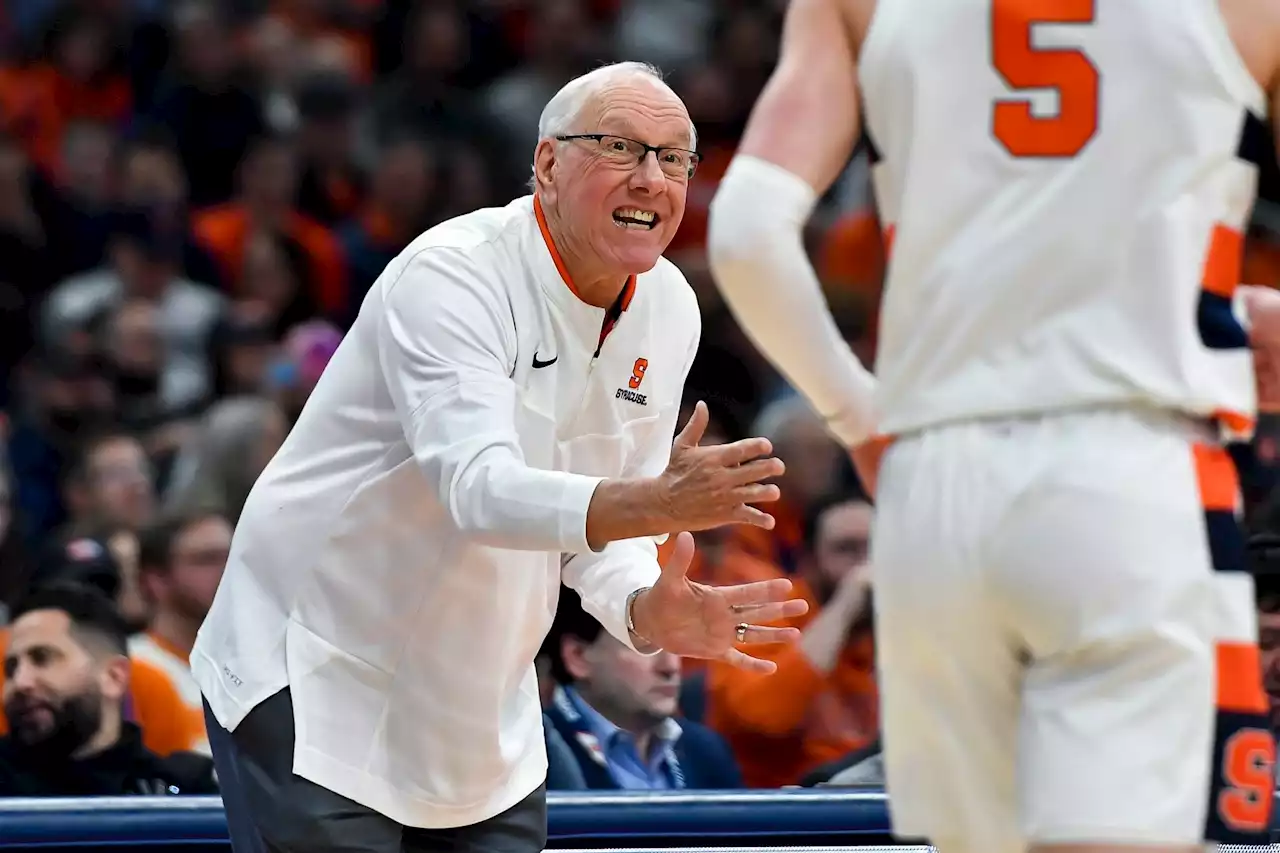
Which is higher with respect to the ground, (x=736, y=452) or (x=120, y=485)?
(x=736, y=452)

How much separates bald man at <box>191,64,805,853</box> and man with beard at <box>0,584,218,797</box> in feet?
5.49

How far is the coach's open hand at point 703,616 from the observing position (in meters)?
3.09

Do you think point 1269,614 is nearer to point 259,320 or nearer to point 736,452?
point 736,452

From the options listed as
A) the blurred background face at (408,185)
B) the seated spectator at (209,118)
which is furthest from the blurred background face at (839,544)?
the seated spectator at (209,118)

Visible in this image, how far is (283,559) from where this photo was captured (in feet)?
10.5

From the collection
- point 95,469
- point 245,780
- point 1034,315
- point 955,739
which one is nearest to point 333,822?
point 245,780

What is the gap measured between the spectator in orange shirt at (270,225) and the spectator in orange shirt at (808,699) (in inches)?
138

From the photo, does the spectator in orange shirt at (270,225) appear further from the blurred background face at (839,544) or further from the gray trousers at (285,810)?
the gray trousers at (285,810)

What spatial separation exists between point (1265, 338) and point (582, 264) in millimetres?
1177

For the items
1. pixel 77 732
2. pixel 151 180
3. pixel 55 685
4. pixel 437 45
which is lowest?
pixel 77 732

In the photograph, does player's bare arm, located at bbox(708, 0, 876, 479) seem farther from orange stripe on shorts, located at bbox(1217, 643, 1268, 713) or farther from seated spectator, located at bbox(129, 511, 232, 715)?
seated spectator, located at bbox(129, 511, 232, 715)

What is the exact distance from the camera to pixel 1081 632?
2248 mm

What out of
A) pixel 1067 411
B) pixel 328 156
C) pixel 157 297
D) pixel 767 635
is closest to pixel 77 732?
pixel 767 635

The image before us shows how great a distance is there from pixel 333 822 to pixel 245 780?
18 cm
